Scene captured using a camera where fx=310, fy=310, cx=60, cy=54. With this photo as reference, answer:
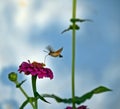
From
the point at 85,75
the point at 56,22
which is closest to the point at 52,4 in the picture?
the point at 56,22

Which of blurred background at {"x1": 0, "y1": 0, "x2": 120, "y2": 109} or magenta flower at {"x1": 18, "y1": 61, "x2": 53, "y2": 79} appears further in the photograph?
blurred background at {"x1": 0, "y1": 0, "x2": 120, "y2": 109}

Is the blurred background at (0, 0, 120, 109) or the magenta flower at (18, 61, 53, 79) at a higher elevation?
the blurred background at (0, 0, 120, 109)

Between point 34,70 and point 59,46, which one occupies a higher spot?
point 59,46

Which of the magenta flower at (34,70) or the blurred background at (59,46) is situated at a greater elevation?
the blurred background at (59,46)

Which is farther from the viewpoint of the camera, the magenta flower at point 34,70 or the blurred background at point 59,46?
the blurred background at point 59,46

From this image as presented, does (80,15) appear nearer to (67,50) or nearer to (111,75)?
(67,50)

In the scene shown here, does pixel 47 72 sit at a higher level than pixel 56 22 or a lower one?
lower

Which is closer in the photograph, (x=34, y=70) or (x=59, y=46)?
(x=34, y=70)

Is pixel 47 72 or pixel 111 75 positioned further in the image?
pixel 111 75
